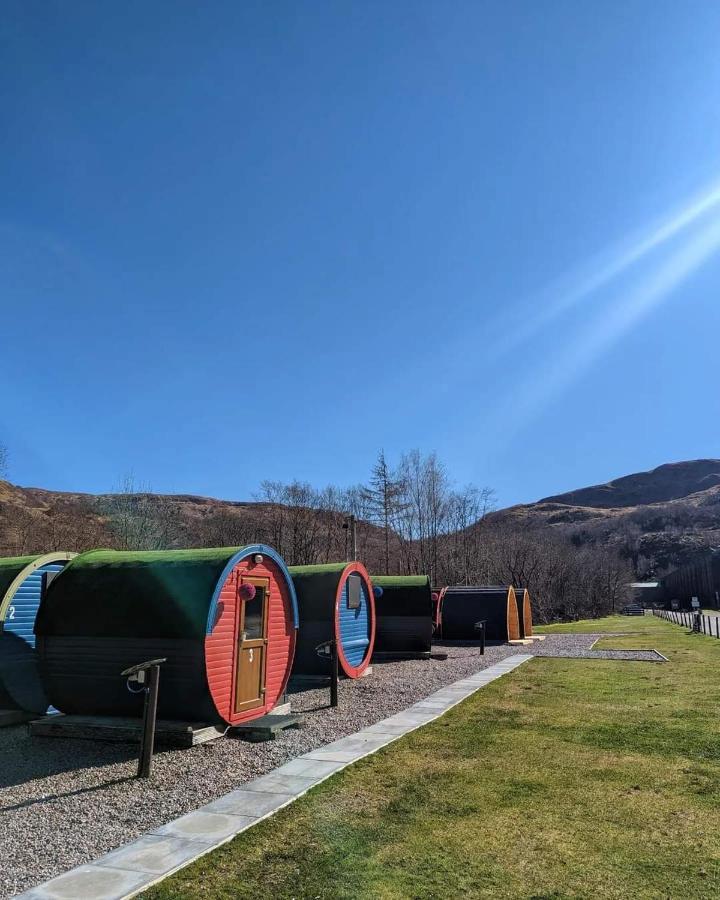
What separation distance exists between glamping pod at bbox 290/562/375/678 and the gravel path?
9.48 ft

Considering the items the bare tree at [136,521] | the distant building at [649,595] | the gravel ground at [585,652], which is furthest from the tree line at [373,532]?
the distant building at [649,595]

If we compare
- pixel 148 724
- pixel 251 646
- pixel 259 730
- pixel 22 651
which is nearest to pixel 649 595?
pixel 251 646

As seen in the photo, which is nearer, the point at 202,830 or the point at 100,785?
the point at 202,830

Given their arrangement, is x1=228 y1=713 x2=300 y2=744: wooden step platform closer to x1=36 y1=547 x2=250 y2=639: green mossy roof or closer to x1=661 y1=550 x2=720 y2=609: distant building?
x1=36 y1=547 x2=250 y2=639: green mossy roof

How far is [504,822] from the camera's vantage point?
617 cm

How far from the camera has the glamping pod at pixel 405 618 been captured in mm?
21766

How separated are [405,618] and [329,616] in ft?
21.7

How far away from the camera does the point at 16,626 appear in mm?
11516

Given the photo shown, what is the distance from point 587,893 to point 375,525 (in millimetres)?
48300

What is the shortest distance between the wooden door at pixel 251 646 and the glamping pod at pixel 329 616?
4376mm

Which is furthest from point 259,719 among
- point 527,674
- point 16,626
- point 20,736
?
point 527,674

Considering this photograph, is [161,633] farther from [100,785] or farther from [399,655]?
[399,655]

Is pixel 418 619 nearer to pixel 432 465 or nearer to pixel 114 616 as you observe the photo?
pixel 114 616

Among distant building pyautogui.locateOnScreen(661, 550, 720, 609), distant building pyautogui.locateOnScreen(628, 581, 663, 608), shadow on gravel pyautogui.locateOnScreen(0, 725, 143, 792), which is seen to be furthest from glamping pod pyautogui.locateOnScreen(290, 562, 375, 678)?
distant building pyautogui.locateOnScreen(628, 581, 663, 608)
